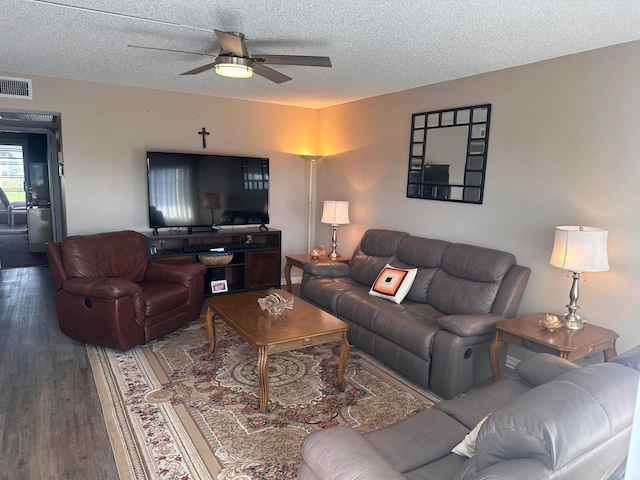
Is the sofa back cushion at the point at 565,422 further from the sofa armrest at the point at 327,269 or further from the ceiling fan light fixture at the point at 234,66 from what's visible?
the sofa armrest at the point at 327,269

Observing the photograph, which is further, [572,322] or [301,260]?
[301,260]

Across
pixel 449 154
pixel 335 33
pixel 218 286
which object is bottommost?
pixel 218 286

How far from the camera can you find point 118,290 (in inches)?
137

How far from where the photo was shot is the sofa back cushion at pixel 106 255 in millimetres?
3832

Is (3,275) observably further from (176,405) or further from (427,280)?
(427,280)

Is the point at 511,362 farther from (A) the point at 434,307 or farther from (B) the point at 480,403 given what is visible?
(B) the point at 480,403

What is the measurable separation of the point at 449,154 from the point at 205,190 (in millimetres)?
2800

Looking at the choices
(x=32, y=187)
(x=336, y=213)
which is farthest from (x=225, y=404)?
(x=32, y=187)

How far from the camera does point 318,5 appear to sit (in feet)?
7.70

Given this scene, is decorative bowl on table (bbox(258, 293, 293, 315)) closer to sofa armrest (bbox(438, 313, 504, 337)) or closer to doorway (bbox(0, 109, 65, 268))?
sofa armrest (bbox(438, 313, 504, 337))

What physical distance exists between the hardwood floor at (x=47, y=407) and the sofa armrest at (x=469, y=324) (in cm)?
219

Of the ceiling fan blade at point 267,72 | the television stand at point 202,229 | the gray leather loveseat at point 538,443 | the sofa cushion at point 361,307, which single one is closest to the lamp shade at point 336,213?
the sofa cushion at point 361,307

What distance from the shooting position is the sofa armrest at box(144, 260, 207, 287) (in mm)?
4198

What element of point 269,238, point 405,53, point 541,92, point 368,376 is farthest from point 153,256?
point 541,92
